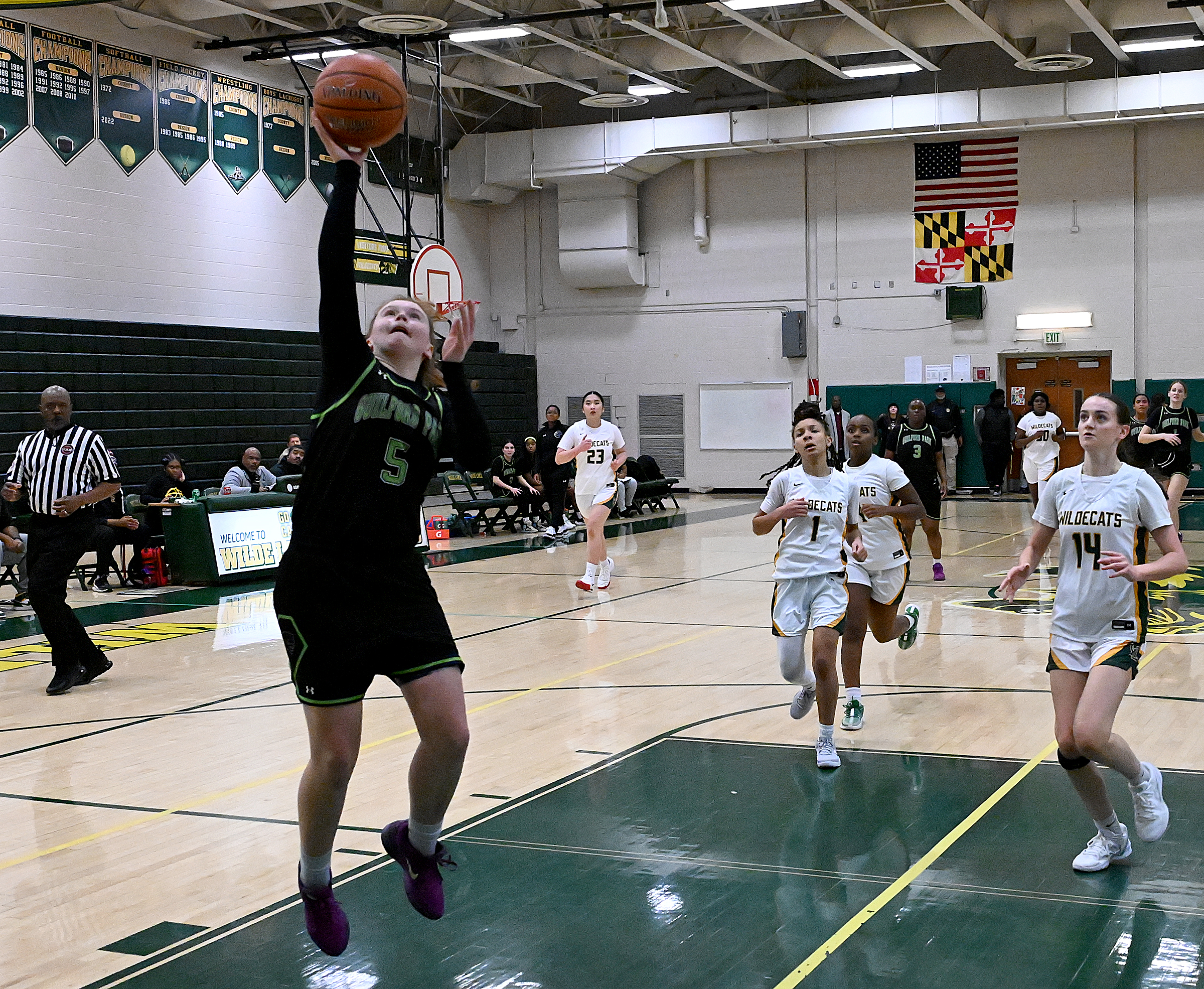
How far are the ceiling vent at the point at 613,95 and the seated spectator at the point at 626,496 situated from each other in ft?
20.0

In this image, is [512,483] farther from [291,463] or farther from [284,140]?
[284,140]

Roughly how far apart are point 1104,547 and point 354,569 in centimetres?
258

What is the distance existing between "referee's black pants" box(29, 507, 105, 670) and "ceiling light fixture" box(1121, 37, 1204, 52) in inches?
697

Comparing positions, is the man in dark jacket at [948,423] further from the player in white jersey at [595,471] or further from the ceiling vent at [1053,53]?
the player in white jersey at [595,471]

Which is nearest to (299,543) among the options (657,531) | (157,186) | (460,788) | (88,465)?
(460,788)

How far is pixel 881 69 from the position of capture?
2212 centimetres

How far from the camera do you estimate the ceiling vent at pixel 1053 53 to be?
789 inches

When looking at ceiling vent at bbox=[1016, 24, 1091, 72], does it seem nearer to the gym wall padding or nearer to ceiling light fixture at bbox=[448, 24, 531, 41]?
ceiling light fixture at bbox=[448, 24, 531, 41]

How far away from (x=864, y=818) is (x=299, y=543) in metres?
2.77

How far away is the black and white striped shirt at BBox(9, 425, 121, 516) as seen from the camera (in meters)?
8.20

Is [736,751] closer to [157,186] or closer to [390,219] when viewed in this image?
[157,186]

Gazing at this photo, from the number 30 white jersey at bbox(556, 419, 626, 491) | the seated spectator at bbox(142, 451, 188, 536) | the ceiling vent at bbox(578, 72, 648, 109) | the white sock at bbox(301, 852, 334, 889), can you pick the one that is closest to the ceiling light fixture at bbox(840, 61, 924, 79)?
the ceiling vent at bbox(578, 72, 648, 109)

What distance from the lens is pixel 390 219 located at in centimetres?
2345

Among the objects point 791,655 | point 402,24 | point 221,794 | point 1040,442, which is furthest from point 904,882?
point 402,24
